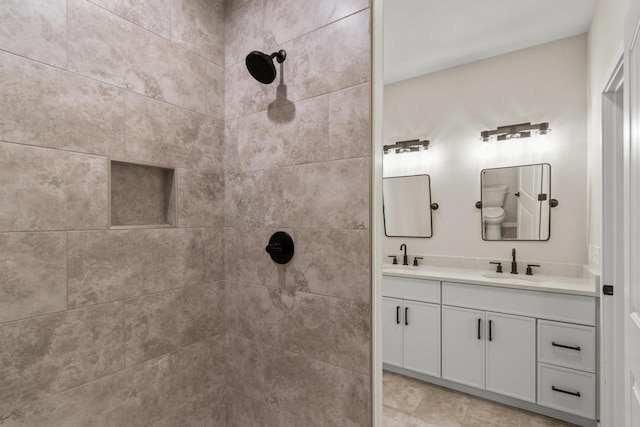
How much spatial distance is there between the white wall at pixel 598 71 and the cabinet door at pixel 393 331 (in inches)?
57.6

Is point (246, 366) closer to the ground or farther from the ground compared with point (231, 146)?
closer to the ground

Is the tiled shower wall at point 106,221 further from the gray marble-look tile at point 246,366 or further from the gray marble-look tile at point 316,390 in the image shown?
the gray marble-look tile at point 316,390

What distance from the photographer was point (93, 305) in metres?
1.05

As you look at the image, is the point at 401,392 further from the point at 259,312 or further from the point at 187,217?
the point at 187,217

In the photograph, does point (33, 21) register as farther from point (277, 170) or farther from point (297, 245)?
point (297, 245)

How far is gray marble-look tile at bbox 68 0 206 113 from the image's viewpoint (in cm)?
102

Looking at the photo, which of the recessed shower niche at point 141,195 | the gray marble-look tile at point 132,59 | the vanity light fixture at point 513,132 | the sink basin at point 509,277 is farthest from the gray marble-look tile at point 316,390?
the vanity light fixture at point 513,132

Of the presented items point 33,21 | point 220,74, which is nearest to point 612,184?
point 220,74

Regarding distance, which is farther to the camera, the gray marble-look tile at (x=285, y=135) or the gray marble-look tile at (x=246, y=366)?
the gray marble-look tile at (x=246, y=366)

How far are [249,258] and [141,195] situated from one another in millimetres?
525

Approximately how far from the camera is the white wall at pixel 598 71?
153 centimetres

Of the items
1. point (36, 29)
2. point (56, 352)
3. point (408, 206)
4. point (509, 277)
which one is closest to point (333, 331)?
point (56, 352)

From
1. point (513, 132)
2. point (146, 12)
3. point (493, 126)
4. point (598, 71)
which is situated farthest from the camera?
point (493, 126)

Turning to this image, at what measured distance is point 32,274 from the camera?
0.92 m
